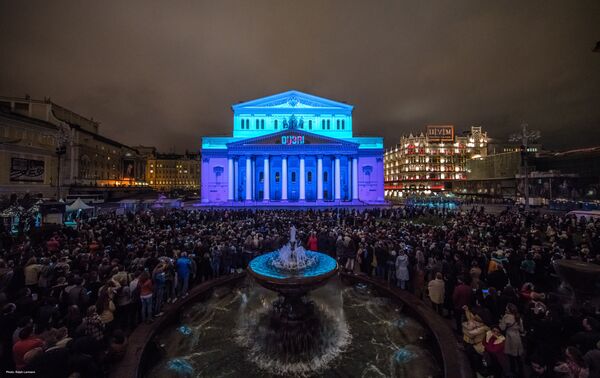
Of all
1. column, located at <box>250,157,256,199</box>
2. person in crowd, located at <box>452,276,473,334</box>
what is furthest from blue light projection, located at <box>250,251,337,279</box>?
column, located at <box>250,157,256,199</box>

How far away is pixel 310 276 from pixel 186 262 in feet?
14.9

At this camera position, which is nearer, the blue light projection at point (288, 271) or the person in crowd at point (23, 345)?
the person in crowd at point (23, 345)

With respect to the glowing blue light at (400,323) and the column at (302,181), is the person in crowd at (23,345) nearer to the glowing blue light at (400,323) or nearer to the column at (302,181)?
the glowing blue light at (400,323)

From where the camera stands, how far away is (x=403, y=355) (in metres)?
5.74

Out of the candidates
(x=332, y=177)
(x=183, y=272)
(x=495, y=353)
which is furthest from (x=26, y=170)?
(x=495, y=353)

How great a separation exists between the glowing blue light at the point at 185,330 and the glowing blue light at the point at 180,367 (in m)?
1.02

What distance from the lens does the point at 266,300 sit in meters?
8.49

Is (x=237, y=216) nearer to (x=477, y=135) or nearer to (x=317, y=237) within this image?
(x=317, y=237)

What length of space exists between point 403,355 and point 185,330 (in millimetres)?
5762

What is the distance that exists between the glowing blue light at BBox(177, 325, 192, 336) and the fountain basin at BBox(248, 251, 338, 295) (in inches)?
93.8

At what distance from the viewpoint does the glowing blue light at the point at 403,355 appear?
557 centimetres

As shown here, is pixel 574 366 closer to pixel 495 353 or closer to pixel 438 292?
pixel 495 353

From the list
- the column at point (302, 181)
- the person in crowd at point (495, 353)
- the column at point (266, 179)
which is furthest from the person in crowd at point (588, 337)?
the column at point (266, 179)

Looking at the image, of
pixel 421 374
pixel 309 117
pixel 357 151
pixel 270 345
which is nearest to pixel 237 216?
pixel 270 345
